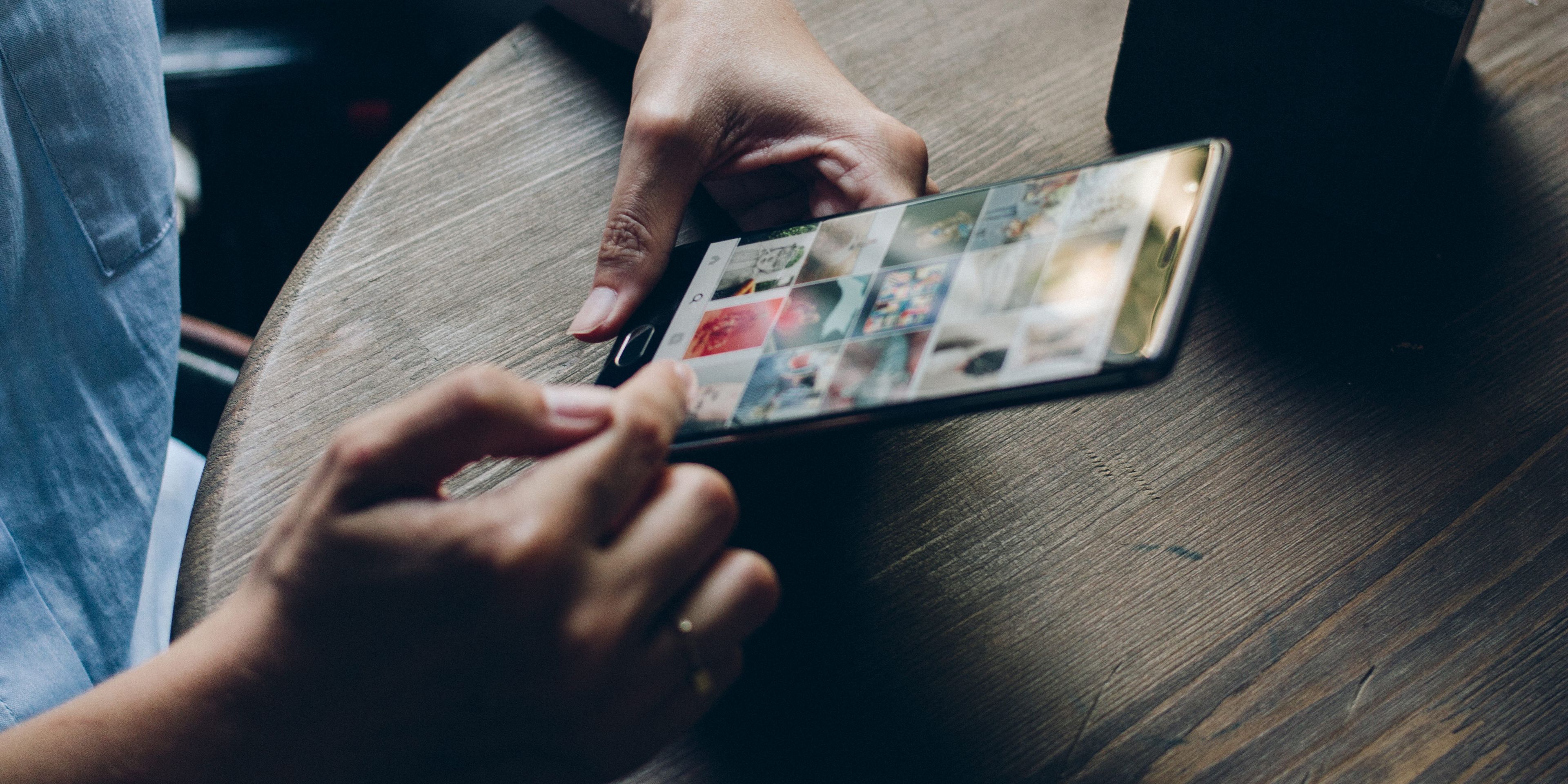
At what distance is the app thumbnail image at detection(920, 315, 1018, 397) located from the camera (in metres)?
0.39

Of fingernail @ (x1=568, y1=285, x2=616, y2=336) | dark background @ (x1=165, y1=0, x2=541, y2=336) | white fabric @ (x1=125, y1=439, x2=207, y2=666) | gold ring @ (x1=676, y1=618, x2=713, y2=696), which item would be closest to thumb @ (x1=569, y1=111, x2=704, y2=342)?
fingernail @ (x1=568, y1=285, x2=616, y2=336)

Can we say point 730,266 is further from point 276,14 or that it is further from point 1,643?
point 276,14

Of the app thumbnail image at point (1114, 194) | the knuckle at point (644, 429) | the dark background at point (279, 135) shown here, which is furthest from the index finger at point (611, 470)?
the dark background at point (279, 135)

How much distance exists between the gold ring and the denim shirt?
0.40 m

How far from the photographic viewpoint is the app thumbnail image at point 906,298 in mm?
430

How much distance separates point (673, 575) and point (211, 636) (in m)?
0.18

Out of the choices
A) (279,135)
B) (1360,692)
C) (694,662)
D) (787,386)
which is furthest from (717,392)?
(279,135)

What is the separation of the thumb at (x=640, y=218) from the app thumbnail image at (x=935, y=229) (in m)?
0.14

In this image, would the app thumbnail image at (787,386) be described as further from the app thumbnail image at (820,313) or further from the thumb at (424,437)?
the thumb at (424,437)

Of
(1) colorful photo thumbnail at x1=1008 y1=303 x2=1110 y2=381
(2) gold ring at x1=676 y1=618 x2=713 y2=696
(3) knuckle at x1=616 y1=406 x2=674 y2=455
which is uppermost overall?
(1) colorful photo thumbnail at x1=1008 y1=303 x2=1110 y2=381

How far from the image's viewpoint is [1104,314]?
1.26 feet

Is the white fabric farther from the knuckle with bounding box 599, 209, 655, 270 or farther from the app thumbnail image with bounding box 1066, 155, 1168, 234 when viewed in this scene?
the app thumbnail image with bounding box 1066, 155, 1168, 234

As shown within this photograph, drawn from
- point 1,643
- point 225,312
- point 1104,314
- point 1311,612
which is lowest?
point 225,312

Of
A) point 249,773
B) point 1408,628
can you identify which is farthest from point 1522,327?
point 249,773
